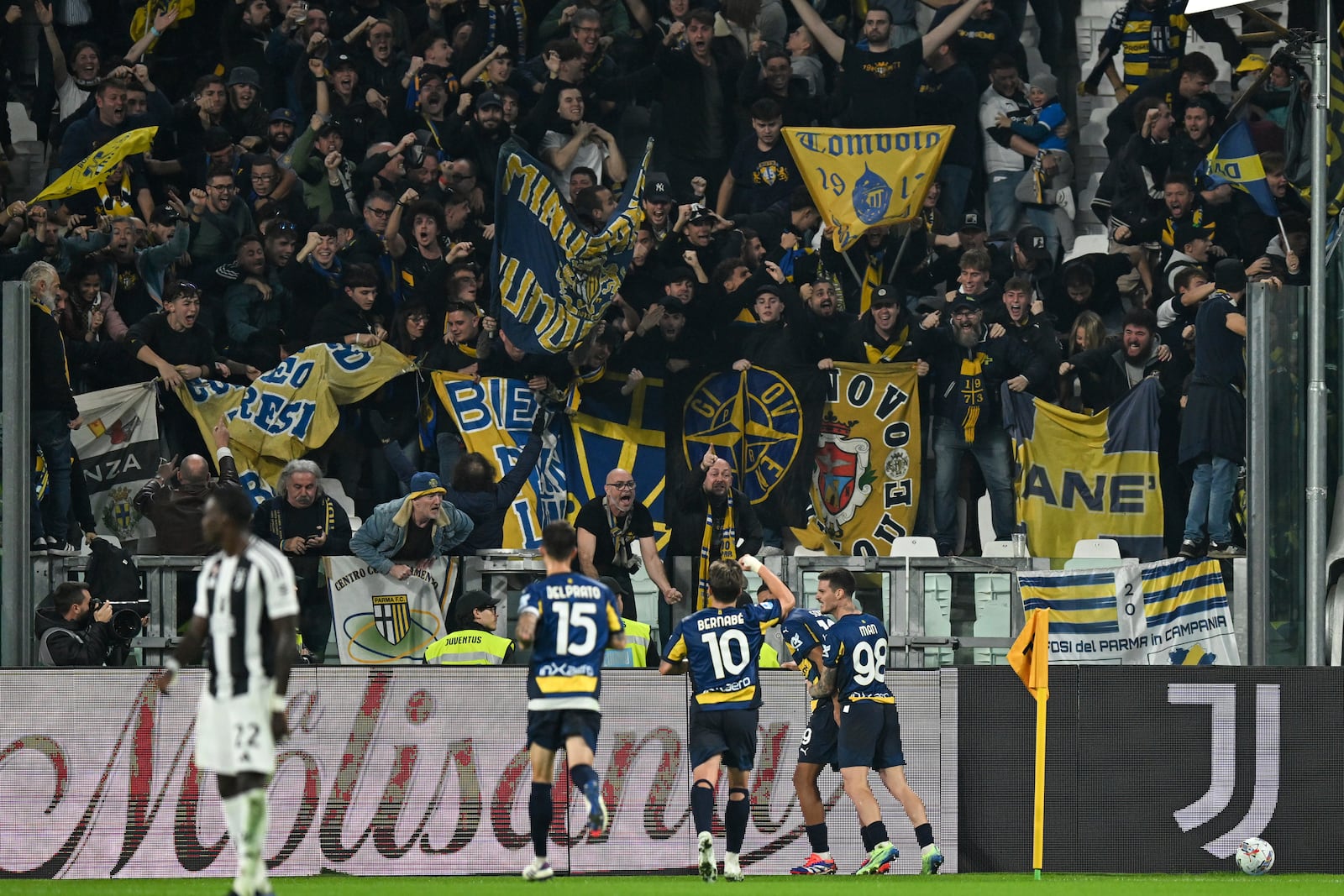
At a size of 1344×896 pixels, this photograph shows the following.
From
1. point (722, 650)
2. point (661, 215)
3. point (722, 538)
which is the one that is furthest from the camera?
point (661, 215)

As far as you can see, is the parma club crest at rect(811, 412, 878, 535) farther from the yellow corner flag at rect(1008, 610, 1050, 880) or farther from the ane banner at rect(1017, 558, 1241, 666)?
the yellow corner flag at rect(1008, 610, 1050, 880)

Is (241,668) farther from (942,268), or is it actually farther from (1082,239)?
(1082,239)

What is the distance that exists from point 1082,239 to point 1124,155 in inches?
38.5

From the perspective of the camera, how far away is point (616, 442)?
→ 55.1 ft

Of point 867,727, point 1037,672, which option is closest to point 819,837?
point 867,727

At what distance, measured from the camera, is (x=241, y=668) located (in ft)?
24.8

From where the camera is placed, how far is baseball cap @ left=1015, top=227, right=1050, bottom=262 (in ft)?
57.0

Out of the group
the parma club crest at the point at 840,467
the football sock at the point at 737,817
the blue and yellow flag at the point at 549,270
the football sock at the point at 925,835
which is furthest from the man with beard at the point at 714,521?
the football sock at the point at 737,817

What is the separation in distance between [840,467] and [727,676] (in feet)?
20.1

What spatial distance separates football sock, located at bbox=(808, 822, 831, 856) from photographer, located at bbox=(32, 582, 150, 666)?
4.83 meters

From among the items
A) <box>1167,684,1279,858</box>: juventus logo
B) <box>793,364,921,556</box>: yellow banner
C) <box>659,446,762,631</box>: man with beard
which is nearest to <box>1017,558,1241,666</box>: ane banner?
<box>793,364,921,556</box>: yellow banner

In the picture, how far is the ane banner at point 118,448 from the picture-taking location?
15.9 metres

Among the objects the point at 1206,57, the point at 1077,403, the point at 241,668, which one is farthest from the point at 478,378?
the point at 241,668

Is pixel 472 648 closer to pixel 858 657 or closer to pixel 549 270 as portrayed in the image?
pixel 858 657
